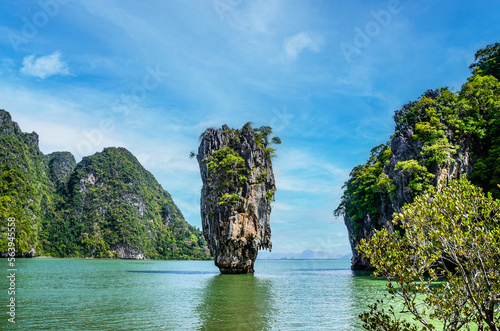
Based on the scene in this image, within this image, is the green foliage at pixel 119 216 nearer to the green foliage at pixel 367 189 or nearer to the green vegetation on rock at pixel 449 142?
the green foliage at pixel 367 189

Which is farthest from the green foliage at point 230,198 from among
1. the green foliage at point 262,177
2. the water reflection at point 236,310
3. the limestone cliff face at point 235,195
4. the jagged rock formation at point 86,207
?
the jagged rock formation at point 86,207

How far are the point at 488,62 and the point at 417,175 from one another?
17336mm

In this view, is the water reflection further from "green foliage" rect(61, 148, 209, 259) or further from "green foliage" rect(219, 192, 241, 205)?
"green foliage" rect(61, 148, 209, 259)

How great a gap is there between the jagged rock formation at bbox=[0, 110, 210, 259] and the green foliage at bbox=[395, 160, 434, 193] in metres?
84.4

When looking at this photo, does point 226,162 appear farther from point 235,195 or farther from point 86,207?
point 86,207

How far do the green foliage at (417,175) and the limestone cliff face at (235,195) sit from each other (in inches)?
674

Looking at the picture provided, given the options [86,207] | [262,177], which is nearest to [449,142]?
[262,177]

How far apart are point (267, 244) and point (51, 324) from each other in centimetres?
3069

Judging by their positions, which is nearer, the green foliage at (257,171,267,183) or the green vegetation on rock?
the green vegetation on rock

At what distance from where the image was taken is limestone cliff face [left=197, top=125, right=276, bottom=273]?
38.8 meters

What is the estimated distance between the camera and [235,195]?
127ft

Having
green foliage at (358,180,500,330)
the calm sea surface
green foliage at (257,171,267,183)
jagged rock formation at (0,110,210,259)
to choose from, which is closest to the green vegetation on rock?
the calm sea surface

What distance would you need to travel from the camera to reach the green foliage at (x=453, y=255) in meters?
5.97

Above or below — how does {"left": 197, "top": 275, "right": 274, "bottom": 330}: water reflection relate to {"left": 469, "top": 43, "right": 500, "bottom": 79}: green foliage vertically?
below
